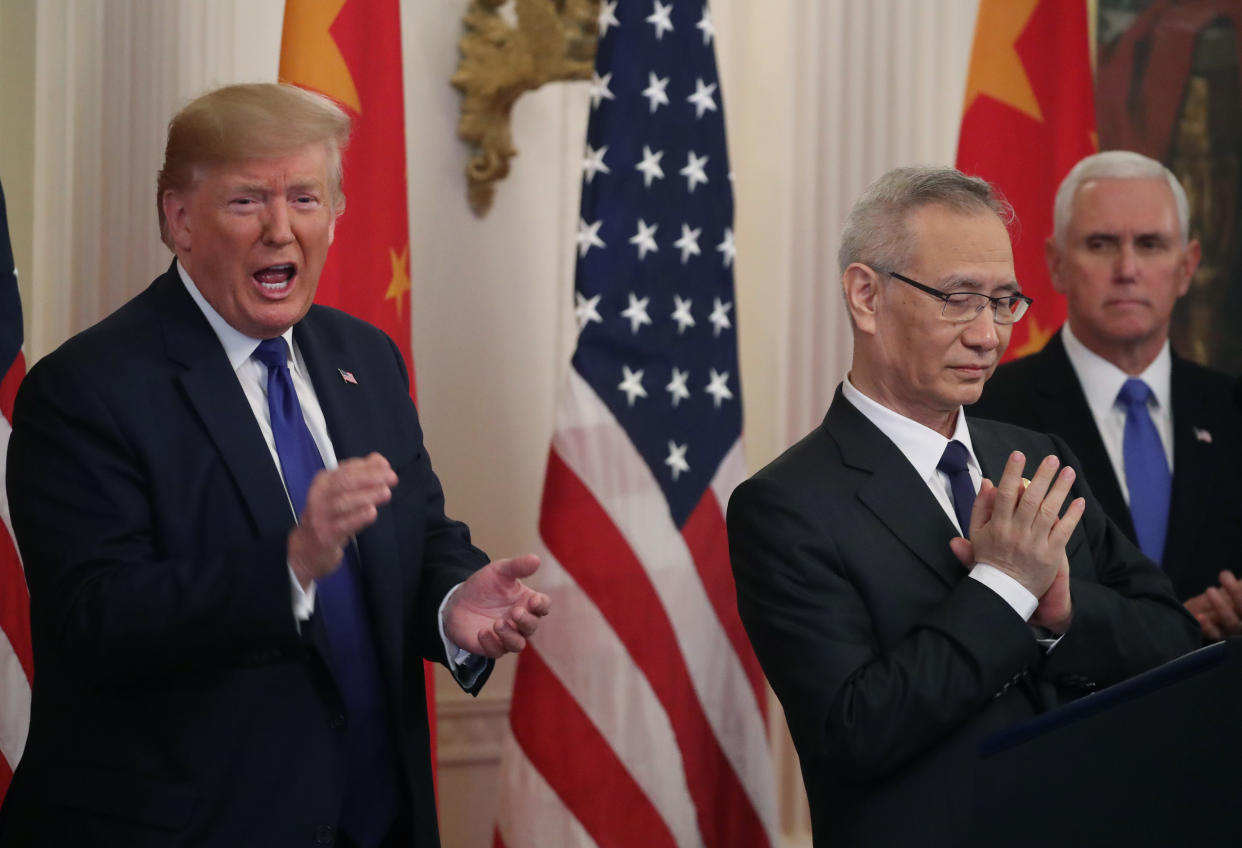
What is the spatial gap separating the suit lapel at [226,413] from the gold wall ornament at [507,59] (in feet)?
7.07

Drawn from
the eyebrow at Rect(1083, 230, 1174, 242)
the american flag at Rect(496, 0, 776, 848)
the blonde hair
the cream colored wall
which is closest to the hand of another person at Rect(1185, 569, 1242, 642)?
the eyebrow at Rect(1083, 230, 1174, 242)

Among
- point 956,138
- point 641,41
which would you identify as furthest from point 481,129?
point 956,138

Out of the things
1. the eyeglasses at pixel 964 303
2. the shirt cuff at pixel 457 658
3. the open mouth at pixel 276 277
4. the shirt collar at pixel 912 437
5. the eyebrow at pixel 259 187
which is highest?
the eyebrow at pixel 259 187

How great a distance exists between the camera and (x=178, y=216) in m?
2.19

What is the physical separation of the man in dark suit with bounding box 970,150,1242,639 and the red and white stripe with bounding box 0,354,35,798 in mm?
2222

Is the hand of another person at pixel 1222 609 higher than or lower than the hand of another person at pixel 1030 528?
lower

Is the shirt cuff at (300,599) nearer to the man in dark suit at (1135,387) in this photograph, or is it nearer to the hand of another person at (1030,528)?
the hand of another person at (1030,528)

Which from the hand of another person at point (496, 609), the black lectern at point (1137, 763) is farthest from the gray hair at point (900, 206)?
the black lectern at point (1137, 763)

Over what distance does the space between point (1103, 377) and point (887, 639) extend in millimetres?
1478

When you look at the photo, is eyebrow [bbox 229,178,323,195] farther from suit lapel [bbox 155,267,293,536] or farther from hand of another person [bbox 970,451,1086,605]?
Result: hand of another person [bbox 970,451,1086,605]

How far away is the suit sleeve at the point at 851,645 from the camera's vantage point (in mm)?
2006

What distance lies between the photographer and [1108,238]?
343 centimetres

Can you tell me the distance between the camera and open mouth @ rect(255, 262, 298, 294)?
2.15 m

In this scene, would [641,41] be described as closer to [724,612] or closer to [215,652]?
[724,612]
